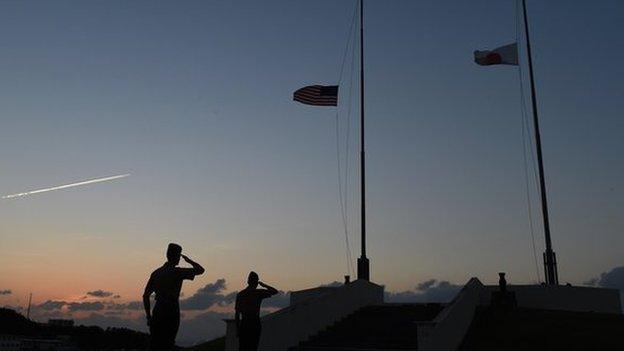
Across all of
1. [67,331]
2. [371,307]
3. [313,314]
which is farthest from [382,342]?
[67,331]

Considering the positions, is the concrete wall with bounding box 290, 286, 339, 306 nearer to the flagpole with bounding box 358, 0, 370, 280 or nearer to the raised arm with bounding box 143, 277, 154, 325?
the flagpole with bounding box 358, 0, 370, 280

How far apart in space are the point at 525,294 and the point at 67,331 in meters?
117

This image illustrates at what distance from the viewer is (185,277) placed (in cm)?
744

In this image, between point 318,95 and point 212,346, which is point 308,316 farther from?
point 318,95

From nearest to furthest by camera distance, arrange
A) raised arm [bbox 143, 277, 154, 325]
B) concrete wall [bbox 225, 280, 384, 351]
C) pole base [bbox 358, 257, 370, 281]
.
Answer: raised arm [bbox 143, 277, 154, 325], concrete wall [bbox 225, 280, 384, 351], pole base [bbox 358, 257, 370, 281]

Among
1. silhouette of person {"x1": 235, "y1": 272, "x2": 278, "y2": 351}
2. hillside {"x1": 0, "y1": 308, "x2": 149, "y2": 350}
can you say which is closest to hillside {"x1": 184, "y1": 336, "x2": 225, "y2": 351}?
silhouette of person {"x1": 235, "y1": 272, "x2": 278, "y2": 351}

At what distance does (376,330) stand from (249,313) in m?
8.05

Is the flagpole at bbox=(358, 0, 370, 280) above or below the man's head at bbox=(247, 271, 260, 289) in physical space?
above

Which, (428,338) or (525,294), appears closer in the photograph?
(428,338)

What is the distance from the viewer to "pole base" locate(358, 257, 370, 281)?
80.7 ft

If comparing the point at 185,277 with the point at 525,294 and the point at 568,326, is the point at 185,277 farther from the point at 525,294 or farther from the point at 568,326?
the point at 525,294

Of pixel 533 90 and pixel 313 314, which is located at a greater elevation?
pixel 533 90

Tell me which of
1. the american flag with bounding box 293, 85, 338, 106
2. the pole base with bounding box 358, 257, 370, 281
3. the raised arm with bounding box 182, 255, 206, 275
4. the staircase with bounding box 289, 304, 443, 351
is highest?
the american flag with bounding box 293, 85, 338, 106

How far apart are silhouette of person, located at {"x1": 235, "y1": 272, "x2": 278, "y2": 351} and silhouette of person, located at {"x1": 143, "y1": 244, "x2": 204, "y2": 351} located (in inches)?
126
